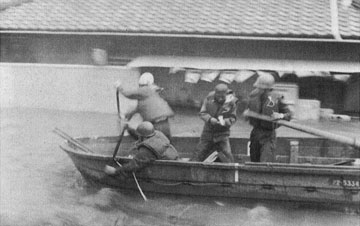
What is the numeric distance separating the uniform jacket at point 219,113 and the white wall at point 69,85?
216 inches

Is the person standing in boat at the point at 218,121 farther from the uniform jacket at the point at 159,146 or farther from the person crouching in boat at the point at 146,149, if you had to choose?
the person crouching in boat at the point at 146,149

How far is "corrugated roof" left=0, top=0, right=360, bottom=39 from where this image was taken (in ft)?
39.2

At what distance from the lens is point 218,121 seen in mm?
7484

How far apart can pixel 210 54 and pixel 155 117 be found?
5.35m

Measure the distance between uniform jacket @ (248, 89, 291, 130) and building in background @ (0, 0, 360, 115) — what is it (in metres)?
4.38

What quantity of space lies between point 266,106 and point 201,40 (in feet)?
18.2

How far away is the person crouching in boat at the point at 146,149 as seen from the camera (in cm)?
714

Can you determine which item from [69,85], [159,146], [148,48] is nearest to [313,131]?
[159,146]

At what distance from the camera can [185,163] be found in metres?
7.11

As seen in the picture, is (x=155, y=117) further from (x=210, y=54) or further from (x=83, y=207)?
(x=210, y=54)

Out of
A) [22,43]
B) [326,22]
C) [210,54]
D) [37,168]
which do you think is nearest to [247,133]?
[210,54]

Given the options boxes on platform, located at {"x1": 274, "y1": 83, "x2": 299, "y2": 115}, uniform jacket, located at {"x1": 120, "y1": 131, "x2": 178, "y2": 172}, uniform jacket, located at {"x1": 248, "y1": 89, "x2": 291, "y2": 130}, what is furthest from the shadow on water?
boxes on platform, located at {"x1": 274, "y1": 83, "x2": 299, "y2": 115}

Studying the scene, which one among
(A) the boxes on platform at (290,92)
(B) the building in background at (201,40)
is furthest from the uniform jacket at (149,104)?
(A) the boxes on platform at (290,92)

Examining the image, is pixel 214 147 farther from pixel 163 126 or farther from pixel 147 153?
pixel 147 153
